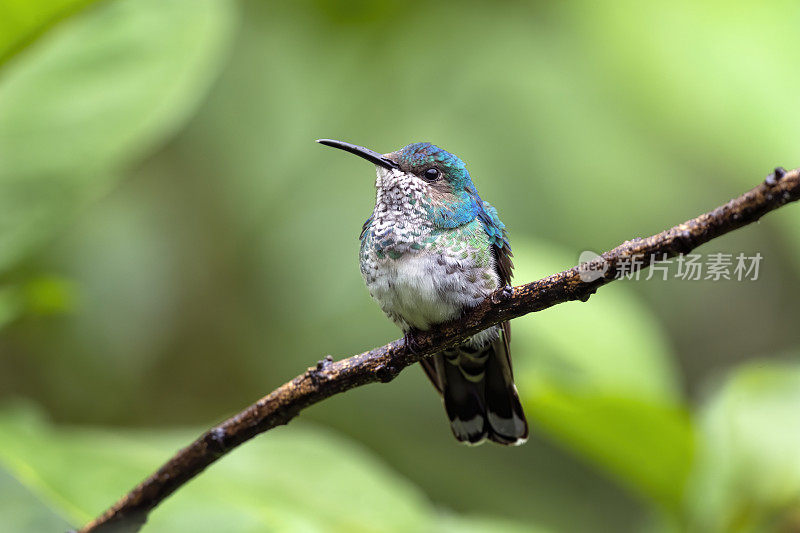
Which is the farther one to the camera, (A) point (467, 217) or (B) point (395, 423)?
(B) point (395, 423)

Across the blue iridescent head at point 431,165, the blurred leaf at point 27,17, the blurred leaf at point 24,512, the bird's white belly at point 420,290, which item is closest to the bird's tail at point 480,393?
the bird's white belly at point 420,290

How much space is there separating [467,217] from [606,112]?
1593 millimetres

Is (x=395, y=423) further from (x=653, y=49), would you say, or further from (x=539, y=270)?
(x=653, y=49)

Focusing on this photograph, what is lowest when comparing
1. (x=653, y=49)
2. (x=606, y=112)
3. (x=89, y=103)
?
(x=89, y=103)

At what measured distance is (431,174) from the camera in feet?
6.88

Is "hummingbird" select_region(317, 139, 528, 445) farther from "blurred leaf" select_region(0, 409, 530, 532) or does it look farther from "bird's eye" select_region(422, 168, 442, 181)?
"blurred leaf" select_region(0, 409, 530, 532)

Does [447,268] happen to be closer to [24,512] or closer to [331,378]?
[331,378]

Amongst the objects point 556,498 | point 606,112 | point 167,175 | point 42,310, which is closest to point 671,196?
point 606,112

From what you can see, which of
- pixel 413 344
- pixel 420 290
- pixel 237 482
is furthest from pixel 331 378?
pixel 237 482

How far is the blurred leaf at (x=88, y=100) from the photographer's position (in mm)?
2320

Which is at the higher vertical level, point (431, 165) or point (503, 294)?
point (431, 165)

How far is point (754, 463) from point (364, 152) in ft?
4.31

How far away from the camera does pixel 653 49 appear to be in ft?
8.77

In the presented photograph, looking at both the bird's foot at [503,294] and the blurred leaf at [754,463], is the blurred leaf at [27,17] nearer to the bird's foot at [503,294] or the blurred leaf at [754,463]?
the bird's foot at [503,294]
